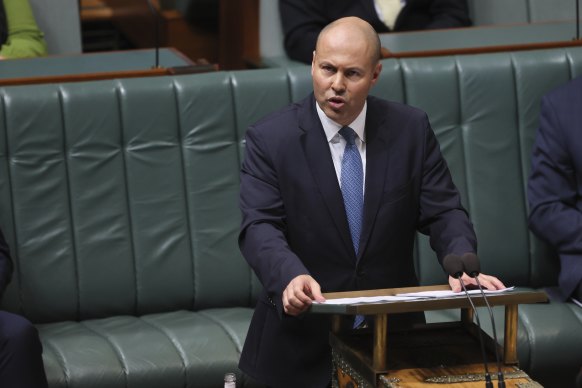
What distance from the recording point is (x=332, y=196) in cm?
264

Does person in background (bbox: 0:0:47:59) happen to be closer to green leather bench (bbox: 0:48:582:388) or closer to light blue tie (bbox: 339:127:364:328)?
green leather bench (bbox: 0:48:582:388)

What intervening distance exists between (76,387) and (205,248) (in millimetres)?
659

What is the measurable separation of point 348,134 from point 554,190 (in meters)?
1.17

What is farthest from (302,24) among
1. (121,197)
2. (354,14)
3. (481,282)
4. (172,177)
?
(481,282)

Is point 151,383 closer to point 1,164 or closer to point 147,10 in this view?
point 1,164

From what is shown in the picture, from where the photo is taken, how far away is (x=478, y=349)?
2367mm

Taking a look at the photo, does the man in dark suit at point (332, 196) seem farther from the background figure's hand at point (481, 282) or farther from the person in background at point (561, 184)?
the person in background at point (561, 184)

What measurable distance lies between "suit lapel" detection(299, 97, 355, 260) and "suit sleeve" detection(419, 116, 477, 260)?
19cm

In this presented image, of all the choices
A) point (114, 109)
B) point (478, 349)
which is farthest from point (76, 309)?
point (478, 349)

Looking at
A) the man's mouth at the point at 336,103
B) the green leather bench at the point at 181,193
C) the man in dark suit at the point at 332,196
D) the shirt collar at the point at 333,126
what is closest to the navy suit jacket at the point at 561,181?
the green leather bench at the point at 181,193

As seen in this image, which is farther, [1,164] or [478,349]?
[1,164]

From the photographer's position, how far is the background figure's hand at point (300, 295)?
226 cm

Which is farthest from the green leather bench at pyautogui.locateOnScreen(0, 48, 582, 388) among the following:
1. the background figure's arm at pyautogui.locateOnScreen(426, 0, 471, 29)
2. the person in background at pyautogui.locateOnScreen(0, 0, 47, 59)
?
the person in background at pyautogui.locateOnScreen(0, 0, 47, 59)

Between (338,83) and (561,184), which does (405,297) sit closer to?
(338,83)
